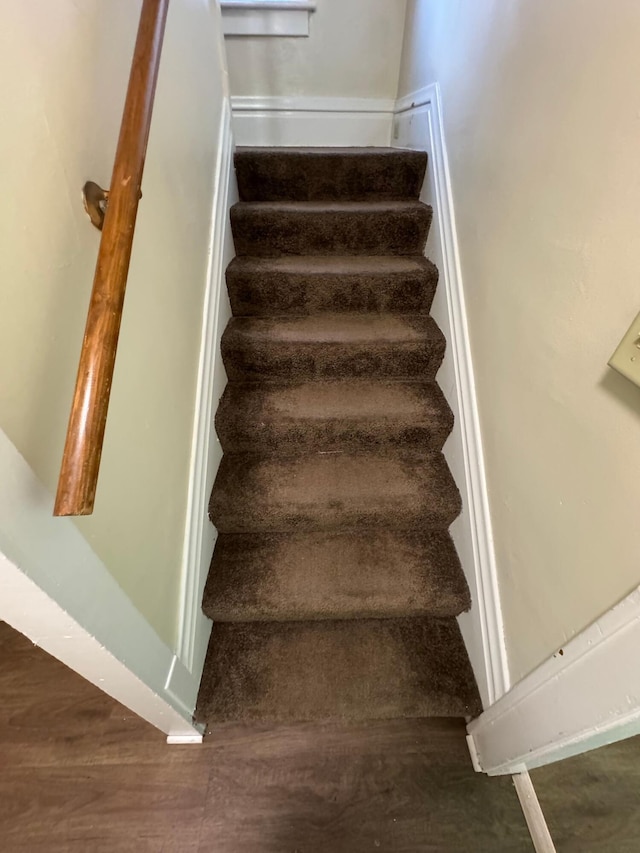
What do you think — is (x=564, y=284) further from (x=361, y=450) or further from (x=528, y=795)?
(x=528, y=795)

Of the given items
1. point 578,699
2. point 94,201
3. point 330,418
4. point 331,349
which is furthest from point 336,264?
point 578,699

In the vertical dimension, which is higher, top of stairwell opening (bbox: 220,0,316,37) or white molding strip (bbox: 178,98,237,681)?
top of stairwell opening (bbox: 220,0,316,37)

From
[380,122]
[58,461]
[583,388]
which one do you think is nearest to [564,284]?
[583,388]

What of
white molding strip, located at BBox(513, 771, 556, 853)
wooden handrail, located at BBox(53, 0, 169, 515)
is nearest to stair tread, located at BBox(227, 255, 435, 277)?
wooden handrail, located at BBox(53, 0, 169, 515)

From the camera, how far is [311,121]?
2336 millimetres

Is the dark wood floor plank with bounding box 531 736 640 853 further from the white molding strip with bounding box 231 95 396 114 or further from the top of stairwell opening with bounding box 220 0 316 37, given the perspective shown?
the top of stairwell opening with bounding box 220 0 316 37

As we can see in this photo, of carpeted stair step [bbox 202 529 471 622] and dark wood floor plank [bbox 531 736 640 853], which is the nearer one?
dark wood floor plank [bbox 531 736 640 853]

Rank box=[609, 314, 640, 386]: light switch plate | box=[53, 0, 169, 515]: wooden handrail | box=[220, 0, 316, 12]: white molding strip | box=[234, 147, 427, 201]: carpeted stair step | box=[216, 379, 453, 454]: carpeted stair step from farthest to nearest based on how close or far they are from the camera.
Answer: box=[220, 0, 316, 12]: white molding strip
box=[234, 147, 427, 201]: carpeted stair step
box=[216, 379, 453, 454]: carpeted stair step
box=[609, 314, 640, 386]: light switch plate
box=[53, 0, 169, 515]: wooden handrail

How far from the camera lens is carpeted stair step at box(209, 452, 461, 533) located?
1332 mm

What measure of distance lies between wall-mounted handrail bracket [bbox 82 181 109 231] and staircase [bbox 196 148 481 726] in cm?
74

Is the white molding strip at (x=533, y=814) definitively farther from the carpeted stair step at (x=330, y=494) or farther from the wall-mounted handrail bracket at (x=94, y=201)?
the wall-mounted handrail bracket at (x=94, y=201)

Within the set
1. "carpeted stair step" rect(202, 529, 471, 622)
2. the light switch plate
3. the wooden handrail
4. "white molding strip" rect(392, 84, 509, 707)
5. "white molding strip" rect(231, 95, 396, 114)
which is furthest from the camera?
"white molding strip" rect(231, 95, 396, 114)

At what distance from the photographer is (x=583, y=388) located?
2.59 feet

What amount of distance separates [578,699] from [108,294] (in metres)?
1.00
